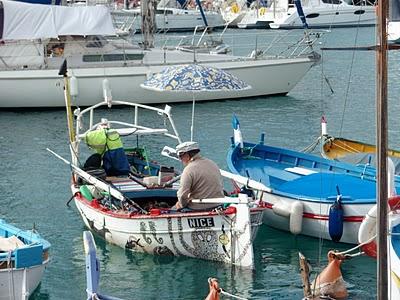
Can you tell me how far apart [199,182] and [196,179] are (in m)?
0.07

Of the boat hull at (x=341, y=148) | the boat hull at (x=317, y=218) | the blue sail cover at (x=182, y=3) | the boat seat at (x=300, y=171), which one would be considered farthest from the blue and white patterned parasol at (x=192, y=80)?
the blue sail cover at (x=182, y=3)

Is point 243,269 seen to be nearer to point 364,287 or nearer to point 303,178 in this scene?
point 364,287

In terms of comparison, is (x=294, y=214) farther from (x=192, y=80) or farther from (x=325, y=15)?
(x=325, y=15)

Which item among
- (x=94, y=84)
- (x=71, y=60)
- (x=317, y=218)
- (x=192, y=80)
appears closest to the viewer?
(x=317, y=218)

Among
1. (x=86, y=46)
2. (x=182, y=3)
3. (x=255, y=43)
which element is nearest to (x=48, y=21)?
(x=86, y=46)

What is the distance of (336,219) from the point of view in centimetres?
1633

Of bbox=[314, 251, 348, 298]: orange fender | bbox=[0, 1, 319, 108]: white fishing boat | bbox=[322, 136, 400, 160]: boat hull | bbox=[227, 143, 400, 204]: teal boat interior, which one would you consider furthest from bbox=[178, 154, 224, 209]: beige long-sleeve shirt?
bbox=[0, 1, 319, 108]: white fishing boat

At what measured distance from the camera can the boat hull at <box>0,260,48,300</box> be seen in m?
12.6

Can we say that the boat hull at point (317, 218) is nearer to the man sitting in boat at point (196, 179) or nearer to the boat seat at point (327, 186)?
the boat seat at point (327, 186)

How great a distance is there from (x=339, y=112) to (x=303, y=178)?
14744 mm

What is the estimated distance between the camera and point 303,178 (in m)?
17.5

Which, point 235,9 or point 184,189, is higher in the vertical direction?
point 184,189

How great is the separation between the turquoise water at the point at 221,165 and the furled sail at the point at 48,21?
2.58m

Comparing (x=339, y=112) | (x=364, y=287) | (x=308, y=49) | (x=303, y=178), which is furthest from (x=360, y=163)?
(x=308, y=49)
